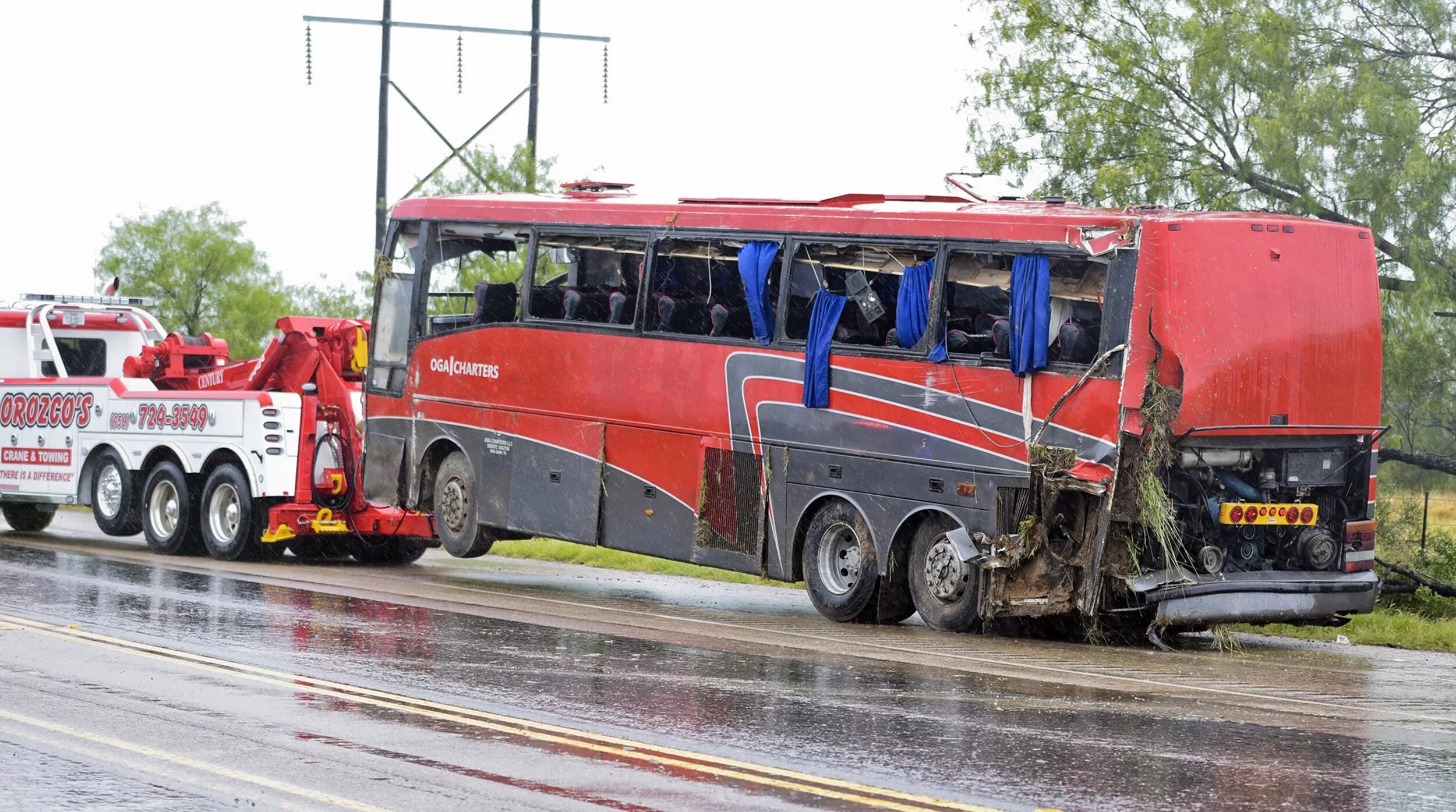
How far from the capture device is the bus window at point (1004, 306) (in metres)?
13.8

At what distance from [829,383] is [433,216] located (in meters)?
5.64

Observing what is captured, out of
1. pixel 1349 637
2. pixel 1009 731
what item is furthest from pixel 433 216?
pixel 1009 731

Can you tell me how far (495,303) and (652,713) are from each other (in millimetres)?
8926

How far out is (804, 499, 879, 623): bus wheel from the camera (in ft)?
49.8

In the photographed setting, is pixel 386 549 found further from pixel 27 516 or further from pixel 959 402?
pixel 959 402

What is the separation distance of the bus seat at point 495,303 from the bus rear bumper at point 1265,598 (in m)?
7.31

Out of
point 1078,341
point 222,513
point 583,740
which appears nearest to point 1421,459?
point 1078,341

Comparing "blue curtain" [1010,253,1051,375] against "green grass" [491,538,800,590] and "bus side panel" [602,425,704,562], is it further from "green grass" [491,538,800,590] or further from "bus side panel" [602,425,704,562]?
"green grass" [491,538,800,590]

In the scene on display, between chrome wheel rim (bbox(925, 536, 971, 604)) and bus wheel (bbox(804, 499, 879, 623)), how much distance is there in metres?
0.60

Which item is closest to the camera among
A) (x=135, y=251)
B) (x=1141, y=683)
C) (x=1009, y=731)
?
(x=1009, y=731)

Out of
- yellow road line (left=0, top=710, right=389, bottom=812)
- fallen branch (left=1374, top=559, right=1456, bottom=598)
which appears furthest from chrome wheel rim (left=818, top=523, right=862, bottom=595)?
yellow road line (left=0, top=710, right=389, bottom=812)

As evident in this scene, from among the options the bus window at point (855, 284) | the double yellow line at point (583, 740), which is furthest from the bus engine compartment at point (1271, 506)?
the double yellow line at point (583, 740)

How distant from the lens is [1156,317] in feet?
44.0

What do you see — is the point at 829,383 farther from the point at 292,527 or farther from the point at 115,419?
the point at 115,419
